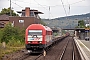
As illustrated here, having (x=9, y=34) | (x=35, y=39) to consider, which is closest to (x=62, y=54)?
(x=35, y=39)

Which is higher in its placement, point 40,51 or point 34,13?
point 34,13

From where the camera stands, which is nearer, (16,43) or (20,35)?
(16,43)

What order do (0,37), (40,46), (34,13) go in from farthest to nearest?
(34,13) → (0,37) → (40,46)

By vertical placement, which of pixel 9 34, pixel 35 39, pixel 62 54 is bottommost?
pixel 62 54

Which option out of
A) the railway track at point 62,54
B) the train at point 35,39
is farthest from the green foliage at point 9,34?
the train at point 35,39

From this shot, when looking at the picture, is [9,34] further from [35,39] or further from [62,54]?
[35,39]

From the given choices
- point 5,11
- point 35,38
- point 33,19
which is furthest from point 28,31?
point 5,11

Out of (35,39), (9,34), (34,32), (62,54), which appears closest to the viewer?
(35,39)

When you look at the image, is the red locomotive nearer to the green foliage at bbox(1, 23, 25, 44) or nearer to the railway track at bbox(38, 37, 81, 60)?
the railway track at bbox(38, 37, 81, 60)

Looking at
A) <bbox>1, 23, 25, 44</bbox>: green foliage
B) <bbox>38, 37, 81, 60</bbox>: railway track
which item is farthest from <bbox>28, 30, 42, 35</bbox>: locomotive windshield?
<bbox>1, 23, 25, 44</bbox>: green foliage

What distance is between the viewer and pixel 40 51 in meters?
27.5

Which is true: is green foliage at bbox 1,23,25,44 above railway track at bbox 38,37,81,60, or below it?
above

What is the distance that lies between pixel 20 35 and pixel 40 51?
1687 cm

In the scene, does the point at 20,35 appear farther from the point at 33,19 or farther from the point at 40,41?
the point at 33,19
